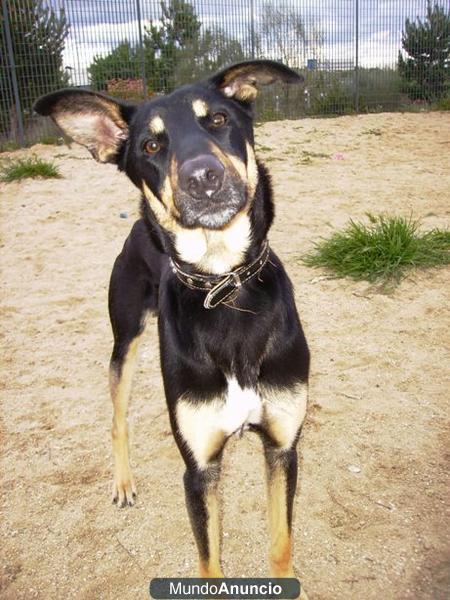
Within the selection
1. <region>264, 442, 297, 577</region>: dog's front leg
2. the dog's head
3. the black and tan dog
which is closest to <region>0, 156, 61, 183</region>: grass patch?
the dog's head

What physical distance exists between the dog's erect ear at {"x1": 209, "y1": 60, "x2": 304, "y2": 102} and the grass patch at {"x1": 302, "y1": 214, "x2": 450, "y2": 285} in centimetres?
269

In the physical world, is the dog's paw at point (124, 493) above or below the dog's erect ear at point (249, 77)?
below

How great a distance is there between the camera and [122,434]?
3.07 m

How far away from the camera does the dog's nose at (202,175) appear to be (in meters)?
2.02

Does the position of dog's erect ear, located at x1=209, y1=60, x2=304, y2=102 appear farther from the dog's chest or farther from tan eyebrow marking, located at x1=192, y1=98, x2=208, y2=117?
the dog's chest

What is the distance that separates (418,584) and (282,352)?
1107 mm

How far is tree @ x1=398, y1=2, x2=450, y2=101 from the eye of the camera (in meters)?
15.4

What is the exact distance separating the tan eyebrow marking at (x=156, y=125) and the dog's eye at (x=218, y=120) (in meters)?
0.22

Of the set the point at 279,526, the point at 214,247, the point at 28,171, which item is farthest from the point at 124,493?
the point at 28,171

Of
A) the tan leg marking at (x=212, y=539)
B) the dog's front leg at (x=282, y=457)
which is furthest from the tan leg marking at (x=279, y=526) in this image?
the tan leg marking at (x=212, y=539)

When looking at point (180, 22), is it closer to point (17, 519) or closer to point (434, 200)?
point (434, 200)

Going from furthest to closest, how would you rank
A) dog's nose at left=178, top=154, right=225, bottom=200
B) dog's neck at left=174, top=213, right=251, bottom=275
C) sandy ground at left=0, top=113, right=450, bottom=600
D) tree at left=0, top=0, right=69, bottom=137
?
tree at left=0, top=0, right=69, bottom=137 → sandy ground at left=0, top=113, right=450, bottom=600 → dog's neck at left=174, top=213, right=251, bottom=275 → dog's nose at left=178, top=154, right=225, bottom=200

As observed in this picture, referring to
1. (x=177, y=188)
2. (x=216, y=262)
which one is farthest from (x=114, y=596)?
(x=177, y=188)

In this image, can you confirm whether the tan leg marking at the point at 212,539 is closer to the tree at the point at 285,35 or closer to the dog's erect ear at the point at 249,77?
the dog's erect ear at the point at 249,77
